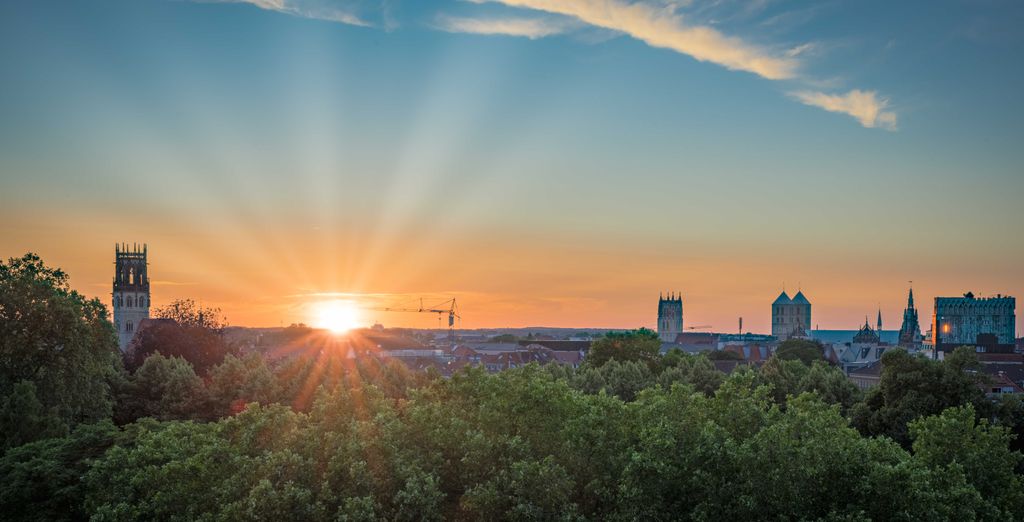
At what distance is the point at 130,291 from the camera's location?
170 meters

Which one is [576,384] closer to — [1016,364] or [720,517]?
[720,517]

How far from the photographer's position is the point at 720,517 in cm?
2783

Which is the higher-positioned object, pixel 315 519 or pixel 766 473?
pixel 766 473

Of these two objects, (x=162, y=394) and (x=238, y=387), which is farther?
(x=238, y=387)

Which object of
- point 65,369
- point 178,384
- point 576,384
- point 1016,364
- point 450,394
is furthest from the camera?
point 1016,364

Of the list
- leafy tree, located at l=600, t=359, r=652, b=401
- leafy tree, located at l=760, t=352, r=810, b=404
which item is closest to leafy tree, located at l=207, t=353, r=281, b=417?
leafy tree, located at l=600, t=359, r=652, b=401

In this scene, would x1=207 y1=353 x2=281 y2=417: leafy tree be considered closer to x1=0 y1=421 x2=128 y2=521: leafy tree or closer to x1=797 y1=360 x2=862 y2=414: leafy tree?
x1=0 y1=421 x2=128 y2=521: leafy tree

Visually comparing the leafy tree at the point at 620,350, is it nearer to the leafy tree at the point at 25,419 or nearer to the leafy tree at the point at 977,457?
the leafy tree at the point at 977,457

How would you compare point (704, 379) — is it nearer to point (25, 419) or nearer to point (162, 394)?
point (162, 394)

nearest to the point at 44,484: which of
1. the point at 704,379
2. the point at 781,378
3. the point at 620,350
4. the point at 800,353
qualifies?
the point at 704,379

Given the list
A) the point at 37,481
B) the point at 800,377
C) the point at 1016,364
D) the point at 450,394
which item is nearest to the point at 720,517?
the point at 450,394

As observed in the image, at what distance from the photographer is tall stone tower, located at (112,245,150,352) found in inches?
6604

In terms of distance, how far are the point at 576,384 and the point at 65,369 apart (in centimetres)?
4657

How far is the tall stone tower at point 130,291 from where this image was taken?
6604 inches
